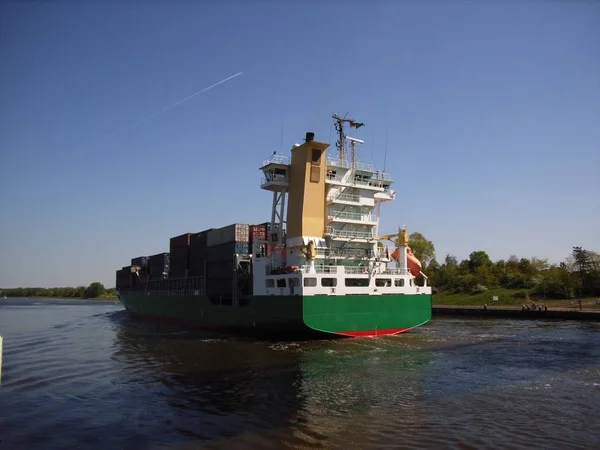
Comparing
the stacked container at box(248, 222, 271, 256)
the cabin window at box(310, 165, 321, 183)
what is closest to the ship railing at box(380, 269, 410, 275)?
the cabin window at box(310, 165, 321, 183)

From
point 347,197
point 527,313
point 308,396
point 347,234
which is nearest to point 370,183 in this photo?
point 347,197

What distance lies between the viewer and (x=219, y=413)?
12.9 meters

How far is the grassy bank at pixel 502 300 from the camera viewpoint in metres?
51.8

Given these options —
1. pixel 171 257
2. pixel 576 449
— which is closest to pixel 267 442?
pixel 576 449

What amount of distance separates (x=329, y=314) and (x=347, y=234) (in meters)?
7.12

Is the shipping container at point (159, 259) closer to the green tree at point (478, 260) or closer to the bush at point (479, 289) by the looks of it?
the bush at point (479, 289)

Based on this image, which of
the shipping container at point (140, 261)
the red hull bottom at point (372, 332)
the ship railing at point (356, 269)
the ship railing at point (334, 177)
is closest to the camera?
the red hull bottom at point (372, 332)

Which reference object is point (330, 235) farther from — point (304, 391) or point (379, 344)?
point (304, 391)

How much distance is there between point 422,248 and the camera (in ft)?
298

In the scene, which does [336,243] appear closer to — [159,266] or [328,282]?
[328,282]

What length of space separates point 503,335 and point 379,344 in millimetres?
11367

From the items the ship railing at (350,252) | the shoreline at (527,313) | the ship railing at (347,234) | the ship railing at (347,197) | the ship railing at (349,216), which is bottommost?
the shoreline at (527,313)

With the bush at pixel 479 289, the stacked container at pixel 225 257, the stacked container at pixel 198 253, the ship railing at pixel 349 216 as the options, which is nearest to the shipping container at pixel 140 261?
the stacked container at pixel 198 253

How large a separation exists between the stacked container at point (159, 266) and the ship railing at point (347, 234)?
28.0 metres
